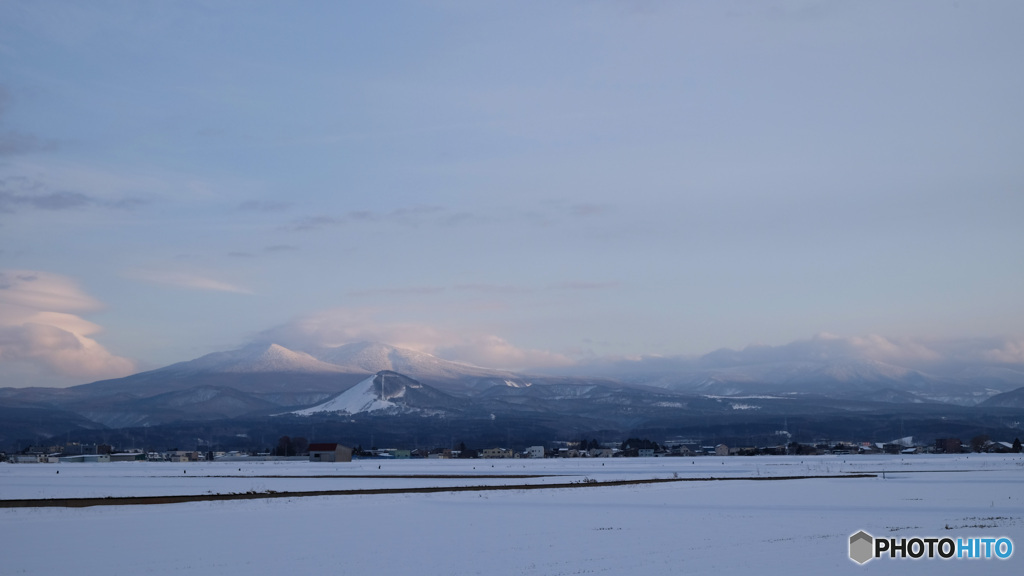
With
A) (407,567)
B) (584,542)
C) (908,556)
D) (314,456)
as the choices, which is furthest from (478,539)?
(314,456)

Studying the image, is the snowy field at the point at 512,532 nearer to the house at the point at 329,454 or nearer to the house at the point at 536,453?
the house at the point at 329,454

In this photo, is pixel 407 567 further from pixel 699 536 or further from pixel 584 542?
pixel 699 536

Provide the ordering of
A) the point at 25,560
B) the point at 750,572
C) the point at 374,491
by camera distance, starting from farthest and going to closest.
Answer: the point at 374,491 → the point at 25,560 → the point at 750,572

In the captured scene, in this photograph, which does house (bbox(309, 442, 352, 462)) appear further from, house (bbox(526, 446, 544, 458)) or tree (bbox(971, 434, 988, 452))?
tree (bbox(971, 434, 988, 452))

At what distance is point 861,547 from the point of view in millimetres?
27438

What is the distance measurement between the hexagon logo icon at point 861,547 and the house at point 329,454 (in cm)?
12486

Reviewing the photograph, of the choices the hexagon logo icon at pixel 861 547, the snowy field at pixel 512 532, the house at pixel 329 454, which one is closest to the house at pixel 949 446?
the house at pixel 329 454

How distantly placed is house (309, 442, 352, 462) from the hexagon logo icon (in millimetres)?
124859

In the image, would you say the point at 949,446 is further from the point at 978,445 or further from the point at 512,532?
the point at 512,532

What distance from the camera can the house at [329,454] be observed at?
487 feet

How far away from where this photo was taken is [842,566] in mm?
24391

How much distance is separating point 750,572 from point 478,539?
1064 cm

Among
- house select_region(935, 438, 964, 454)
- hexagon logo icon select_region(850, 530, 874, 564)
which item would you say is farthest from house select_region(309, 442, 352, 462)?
hexagon logo icon select_region(850, 530, 874, 564)

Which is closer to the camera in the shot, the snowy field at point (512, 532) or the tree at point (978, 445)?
the snowy field at point (512, 532)
